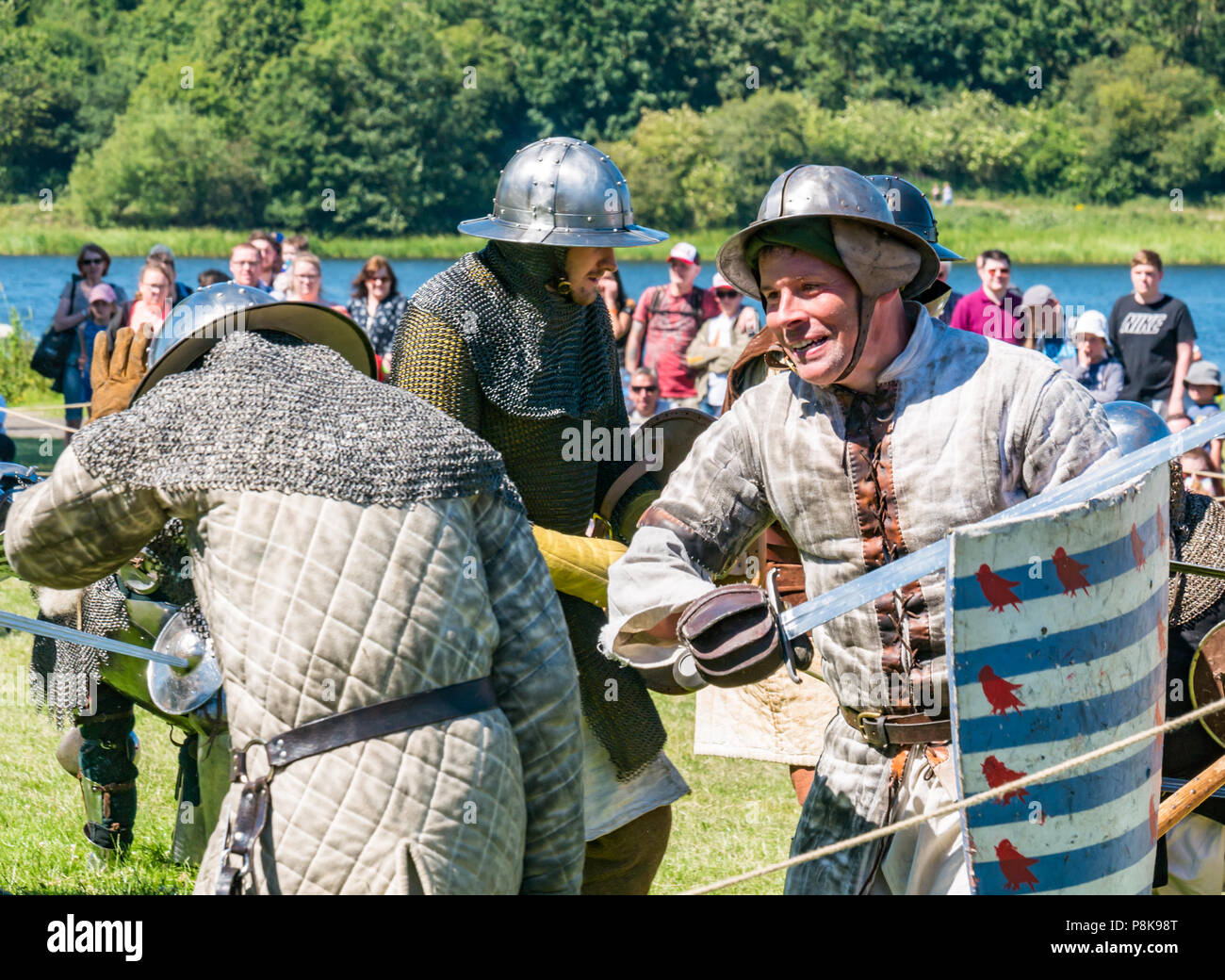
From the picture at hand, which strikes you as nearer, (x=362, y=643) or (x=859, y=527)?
(x=362, y=643)

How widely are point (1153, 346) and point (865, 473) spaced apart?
7191mm

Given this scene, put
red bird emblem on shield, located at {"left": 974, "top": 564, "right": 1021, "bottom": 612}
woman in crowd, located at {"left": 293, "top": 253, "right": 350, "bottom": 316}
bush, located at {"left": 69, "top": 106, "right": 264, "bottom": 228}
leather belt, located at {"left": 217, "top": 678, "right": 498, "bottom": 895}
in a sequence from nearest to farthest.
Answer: leather belt, located at {"left": 217, "top": 678, "right": 498, "bottom": 895}
red bird emblem on shield, located at {"left": 974, "top": 564, "right": 1021, "bottom": 612}
woman in crowd, located at {"left": 293, "top": 253, "right": 350, "bottom": 316}
bush, located at {"left": 69, "top": 106, "right": 264, "bottom": 228}

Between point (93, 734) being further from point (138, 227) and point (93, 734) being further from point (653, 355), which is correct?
point (138, 227)

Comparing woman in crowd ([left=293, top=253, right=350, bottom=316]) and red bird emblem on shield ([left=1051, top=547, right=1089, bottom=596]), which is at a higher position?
woman in crowd ([left=293, top=253, right=350, bottom=316])

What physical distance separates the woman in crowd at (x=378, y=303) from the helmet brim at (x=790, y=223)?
20.2 ft

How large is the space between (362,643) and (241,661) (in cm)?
19

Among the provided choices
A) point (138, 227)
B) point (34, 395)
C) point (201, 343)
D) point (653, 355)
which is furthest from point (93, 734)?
point (138, 227)

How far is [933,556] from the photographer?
8.97ft

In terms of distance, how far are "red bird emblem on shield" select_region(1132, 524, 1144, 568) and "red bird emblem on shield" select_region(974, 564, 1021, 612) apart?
25cm

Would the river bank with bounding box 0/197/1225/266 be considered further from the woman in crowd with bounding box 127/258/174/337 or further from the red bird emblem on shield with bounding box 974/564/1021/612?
the red bird emblem on shield with bounding box 974/564/1021/612

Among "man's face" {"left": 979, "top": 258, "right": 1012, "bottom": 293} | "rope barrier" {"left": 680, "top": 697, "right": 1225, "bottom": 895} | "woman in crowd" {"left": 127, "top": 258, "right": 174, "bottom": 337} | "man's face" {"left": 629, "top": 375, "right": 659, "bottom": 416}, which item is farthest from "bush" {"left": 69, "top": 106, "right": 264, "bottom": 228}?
"rope barrier" {"left": 680, "top": 697, "right": 1225, "bottom": 895}

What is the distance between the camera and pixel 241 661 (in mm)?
2502

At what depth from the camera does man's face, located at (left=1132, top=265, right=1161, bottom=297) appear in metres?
9.64

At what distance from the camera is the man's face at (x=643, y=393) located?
973 cm
